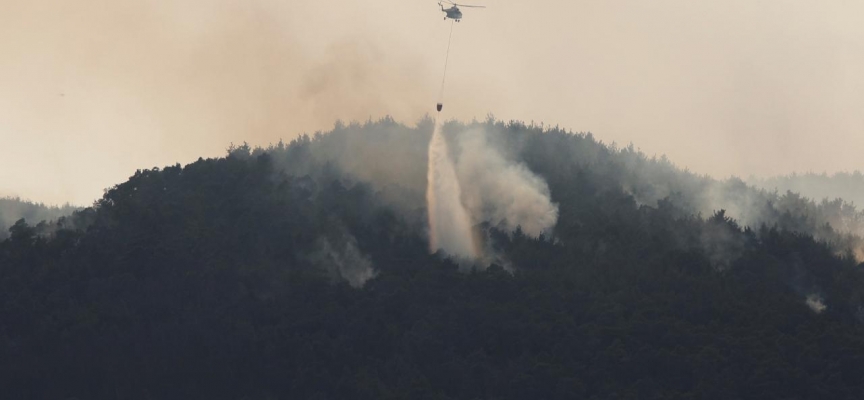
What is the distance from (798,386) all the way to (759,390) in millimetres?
3626

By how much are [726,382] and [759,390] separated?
3033 millimetres

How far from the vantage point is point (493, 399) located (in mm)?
199750

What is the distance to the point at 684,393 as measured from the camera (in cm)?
19950

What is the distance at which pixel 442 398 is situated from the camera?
199625mm

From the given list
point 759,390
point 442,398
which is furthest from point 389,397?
point 759,390

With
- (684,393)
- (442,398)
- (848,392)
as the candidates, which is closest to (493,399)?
(442,398)

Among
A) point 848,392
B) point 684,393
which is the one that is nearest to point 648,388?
point 684,393

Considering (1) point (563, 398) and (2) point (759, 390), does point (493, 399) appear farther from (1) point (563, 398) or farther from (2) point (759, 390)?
(2) point (759, 390)

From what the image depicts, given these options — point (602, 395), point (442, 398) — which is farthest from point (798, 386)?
point (442, 398)

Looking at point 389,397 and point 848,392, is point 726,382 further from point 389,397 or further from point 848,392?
point 389,397

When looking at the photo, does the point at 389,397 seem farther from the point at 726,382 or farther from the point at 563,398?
the point at 726,382

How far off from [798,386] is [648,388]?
13.3m

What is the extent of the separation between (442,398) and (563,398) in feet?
35.3

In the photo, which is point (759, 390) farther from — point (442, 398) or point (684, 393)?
point (442, 398)
